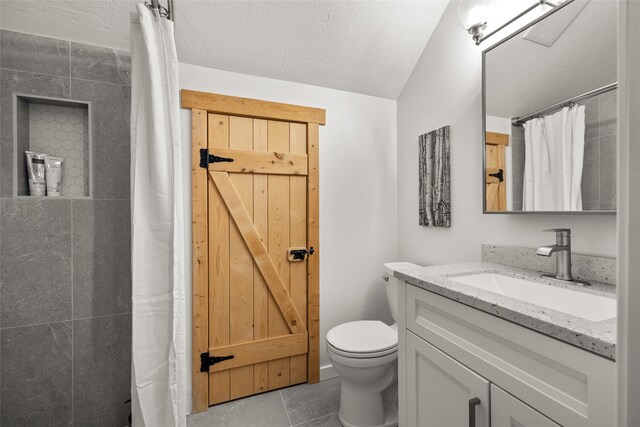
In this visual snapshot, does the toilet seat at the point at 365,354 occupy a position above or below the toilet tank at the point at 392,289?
below

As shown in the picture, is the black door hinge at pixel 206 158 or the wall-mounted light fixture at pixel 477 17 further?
the black door hinge at pixel 206 158

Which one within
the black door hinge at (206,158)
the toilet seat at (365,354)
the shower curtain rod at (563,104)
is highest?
the shower curtain rod at (563,104)

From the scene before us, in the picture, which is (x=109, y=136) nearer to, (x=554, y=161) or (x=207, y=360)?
(x=207, y=360)

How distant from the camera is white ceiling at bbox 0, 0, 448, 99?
4.79 ft

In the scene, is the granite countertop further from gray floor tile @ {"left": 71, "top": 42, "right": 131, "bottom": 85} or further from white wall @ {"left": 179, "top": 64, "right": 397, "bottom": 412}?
gray floor tile @ {"left": 71, "top": 42, "right": 131, "bottom": 85}

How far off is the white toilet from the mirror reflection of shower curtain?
40.3 inches

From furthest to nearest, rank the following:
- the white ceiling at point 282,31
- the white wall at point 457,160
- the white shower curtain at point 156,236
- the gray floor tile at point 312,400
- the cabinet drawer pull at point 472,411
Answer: the gray floor tile at point 312,400
the white ceiling at point 282,31
the white wall at point 457,160
the white shower curtain at point 156,236
the cabinet drawer pull at point 472,411

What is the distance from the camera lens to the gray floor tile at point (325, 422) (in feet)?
5.32

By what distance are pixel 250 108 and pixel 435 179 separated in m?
1.30

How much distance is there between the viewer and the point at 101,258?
1.58 meters

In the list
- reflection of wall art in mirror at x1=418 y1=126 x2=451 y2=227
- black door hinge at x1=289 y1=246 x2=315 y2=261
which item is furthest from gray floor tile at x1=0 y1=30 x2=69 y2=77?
reflection of wall art in mirror at x1=418 y1=126 x2=451 y2=227

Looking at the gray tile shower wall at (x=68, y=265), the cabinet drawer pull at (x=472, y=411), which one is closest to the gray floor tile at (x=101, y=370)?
the gray tile shower wall at (x=68, y=265)

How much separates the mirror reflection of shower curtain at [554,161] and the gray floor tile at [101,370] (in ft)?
7.29

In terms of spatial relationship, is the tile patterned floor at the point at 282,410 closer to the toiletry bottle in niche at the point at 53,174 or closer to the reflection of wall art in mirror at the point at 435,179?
the reflection of wall art in mirror at the point at 435,179
